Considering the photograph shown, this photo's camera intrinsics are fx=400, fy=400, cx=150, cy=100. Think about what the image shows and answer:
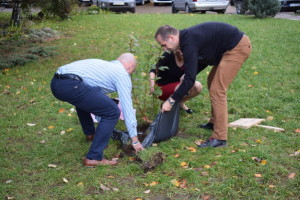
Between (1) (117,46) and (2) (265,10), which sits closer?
(1) (117,46)

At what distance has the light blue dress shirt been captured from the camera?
12.5ft

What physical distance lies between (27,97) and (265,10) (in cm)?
1035

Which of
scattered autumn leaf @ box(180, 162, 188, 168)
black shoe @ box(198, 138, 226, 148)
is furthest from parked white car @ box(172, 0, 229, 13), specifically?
scattered autumn leaf @ box(180, 162, 188, 168)

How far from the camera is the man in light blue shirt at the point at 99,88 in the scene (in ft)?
12.5

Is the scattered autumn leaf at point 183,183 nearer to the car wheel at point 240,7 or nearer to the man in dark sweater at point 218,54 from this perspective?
the man in dark sweater at point 218,54

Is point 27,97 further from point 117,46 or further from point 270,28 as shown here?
point 270,28

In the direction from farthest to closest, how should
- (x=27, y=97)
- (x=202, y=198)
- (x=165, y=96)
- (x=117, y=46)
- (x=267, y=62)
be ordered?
(x=117, y=46) < (x=267, y=62) < (x=27, y=97) < (x=165, y=96) < (x=202, y=198)

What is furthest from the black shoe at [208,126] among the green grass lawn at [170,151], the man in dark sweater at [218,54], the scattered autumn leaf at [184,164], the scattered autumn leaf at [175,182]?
the scattered autumn leaf at [175,182]

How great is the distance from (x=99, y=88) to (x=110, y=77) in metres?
0.17

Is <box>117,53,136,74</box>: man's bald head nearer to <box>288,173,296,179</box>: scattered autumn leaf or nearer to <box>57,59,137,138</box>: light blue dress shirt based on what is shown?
<box>57,59,137,138</box>: light blue dress shirt

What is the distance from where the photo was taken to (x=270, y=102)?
5879 mm

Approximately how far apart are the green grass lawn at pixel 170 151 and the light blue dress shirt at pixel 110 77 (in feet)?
1.67

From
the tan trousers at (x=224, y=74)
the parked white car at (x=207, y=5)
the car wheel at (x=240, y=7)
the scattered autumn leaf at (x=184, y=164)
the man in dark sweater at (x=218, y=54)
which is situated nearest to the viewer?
the scattered autumn leaf at (x=184, y=164)

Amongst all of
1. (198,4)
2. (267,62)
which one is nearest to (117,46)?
(267,62)
